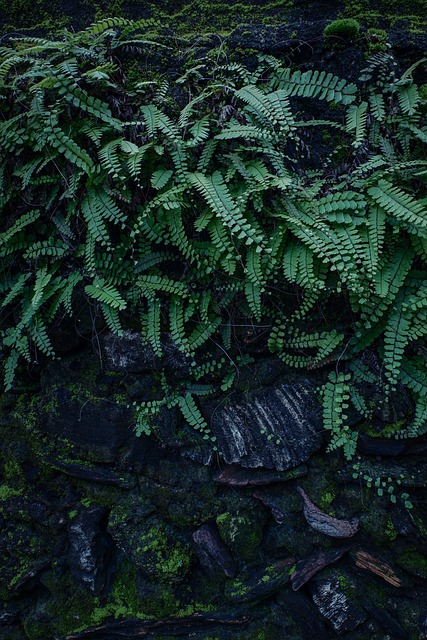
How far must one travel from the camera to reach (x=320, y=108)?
Result: 3.90 m

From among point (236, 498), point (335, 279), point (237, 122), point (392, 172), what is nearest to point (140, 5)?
point (237, 122)

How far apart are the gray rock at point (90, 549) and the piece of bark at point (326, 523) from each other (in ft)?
5.82

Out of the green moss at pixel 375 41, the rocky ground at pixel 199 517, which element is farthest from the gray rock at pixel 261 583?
the green moss at pixel 375 41

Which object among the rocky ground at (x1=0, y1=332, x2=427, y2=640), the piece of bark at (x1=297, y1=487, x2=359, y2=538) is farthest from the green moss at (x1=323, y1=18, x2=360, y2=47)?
the piece of bark at (x1=297, y1=487, x2=359, y2=538)

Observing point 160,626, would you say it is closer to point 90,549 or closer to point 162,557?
point 162,557

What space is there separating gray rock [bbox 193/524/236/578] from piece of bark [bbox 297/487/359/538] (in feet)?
2.45

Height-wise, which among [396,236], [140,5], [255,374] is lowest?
[255,374]

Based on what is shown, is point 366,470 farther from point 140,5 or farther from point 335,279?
point 140,5

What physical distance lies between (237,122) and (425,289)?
195 centimetres

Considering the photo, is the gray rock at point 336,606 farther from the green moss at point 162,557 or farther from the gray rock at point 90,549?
the gray rock at point 90,549

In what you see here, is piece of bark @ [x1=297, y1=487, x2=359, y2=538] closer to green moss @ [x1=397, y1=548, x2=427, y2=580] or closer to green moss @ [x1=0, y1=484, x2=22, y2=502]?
green moss @ [x1=397, y1=548, x2=427, y2=580]

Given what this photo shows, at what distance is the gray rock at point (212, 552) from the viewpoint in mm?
3615

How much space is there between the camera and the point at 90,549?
3777 millimetres

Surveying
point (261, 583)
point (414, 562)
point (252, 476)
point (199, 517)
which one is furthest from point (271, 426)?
point (414, 562)
